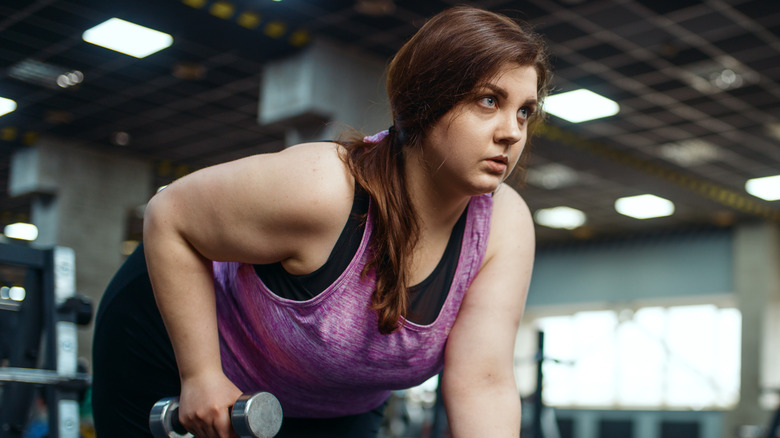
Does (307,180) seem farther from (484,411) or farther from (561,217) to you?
(561,217)

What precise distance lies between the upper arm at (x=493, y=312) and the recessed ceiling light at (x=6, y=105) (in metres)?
9.11

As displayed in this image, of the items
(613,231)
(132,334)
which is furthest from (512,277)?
(613,231)

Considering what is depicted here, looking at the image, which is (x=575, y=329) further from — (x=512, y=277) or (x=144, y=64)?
(x=512, y=277)

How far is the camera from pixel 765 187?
11.0 metres

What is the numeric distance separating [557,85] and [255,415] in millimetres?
3709

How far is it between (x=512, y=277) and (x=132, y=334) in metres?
0.59

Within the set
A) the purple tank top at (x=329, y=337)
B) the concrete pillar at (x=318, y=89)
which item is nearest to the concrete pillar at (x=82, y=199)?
the concrete pillar at (x=318, y=89)

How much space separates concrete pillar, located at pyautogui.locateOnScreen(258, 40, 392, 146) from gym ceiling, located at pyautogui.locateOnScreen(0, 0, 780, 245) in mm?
147

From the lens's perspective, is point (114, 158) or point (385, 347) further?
point (114, 158)

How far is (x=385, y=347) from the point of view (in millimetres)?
1122

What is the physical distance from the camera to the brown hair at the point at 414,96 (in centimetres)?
102

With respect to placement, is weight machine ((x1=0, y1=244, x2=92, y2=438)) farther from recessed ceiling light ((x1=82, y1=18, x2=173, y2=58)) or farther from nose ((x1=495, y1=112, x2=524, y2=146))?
recessed ceiling light ((x1=82, y1=18, x2=173, y2=58))

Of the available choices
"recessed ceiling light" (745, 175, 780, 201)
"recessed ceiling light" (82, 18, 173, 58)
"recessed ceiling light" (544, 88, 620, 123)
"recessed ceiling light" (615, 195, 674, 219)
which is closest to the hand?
"recessed ceiling light" (82, 18, 173, 58)

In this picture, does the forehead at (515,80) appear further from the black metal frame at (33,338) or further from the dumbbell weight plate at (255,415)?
the black metal frame at (33,338)
